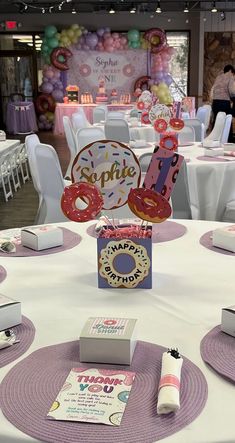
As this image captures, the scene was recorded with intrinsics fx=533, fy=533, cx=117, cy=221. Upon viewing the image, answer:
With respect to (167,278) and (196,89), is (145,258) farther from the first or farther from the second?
(196,89)

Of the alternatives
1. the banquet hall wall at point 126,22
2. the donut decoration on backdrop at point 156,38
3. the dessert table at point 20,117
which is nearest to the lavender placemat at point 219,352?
the dessert table at point 20,117

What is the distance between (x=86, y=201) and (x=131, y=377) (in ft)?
2.12

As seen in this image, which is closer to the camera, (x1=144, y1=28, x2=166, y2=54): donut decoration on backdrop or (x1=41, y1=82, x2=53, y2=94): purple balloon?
(x1=144, y1=28, x2=166, y2=54): donut decoration on backdrop

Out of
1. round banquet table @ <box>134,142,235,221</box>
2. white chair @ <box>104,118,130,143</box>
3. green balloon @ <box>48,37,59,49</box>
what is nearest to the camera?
round banquet table @ <box>134,142,235,221</box>

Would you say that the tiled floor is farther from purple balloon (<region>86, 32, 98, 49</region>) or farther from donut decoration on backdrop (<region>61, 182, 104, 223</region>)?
purple balloon (<region>86, 32, 98, 49</region>)

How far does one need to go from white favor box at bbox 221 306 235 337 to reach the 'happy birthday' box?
0.36 meters

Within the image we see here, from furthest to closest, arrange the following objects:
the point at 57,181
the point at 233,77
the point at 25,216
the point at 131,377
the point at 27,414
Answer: the point at 233,77, the point at 25,216, the point at 57,181, the point at 131,377, the point at 27,414

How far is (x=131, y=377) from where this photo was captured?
1.24 meters

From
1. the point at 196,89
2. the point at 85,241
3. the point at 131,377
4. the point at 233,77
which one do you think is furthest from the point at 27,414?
the point at 196,89

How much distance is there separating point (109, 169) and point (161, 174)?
172mm

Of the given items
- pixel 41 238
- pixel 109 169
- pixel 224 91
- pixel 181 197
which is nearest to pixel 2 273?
pixel 41 238

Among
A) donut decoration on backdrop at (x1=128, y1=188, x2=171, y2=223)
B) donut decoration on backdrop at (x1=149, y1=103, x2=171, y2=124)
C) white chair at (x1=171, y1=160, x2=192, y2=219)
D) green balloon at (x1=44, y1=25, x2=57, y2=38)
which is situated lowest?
white chair at (x1=171, y1=160, x2=192, y2=219)

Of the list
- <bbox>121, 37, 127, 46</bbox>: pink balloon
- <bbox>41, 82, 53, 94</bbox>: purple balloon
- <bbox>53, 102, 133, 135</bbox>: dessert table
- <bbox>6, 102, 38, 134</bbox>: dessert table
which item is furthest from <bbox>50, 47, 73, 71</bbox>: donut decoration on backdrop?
<bbox>53, 102, 133, 135</bbox>: dessert table

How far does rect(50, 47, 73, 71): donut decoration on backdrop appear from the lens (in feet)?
47.7
